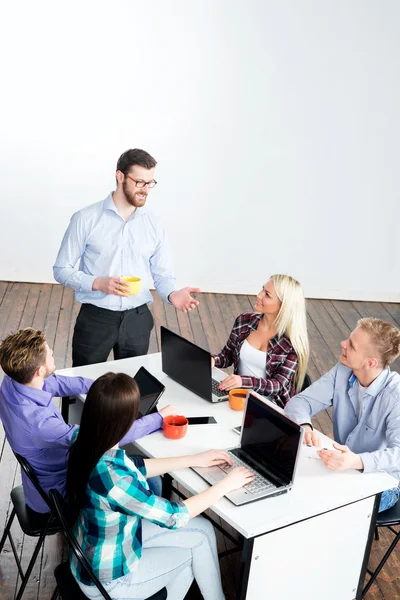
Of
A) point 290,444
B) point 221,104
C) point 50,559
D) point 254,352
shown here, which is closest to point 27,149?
point 221,104

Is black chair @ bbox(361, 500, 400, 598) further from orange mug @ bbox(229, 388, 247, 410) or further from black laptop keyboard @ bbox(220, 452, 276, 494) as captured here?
orange mug @ bbox(229, 388, 247, 410)

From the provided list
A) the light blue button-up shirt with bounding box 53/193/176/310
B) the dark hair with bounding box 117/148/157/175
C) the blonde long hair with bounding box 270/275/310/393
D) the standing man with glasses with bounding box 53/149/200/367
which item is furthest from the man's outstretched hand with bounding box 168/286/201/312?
the dark hair with bounding box 117/148/157/175

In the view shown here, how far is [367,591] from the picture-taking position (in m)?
3.05

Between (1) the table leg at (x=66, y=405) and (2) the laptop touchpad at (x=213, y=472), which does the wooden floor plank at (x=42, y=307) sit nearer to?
(1) the table leg at (x=66, y=405)

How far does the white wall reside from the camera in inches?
244

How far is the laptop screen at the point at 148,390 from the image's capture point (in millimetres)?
3023

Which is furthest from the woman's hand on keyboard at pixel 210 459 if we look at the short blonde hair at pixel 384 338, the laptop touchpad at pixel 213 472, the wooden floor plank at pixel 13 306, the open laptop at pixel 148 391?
the wooden floor plank at pixel 13 306

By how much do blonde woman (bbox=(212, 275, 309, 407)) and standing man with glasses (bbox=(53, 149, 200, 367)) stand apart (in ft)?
1.30

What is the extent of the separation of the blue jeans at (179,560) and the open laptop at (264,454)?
206mm

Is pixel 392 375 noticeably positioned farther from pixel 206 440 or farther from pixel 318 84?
pixel 318 84

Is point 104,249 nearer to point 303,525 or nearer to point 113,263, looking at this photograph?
point 113,263

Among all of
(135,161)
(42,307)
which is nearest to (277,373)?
(135,161)

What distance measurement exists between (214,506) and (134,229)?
67.2 inches

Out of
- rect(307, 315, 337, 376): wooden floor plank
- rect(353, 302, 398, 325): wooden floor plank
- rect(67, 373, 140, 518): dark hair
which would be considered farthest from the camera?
rect(353, 302, 398, 325): wooden floor plank
